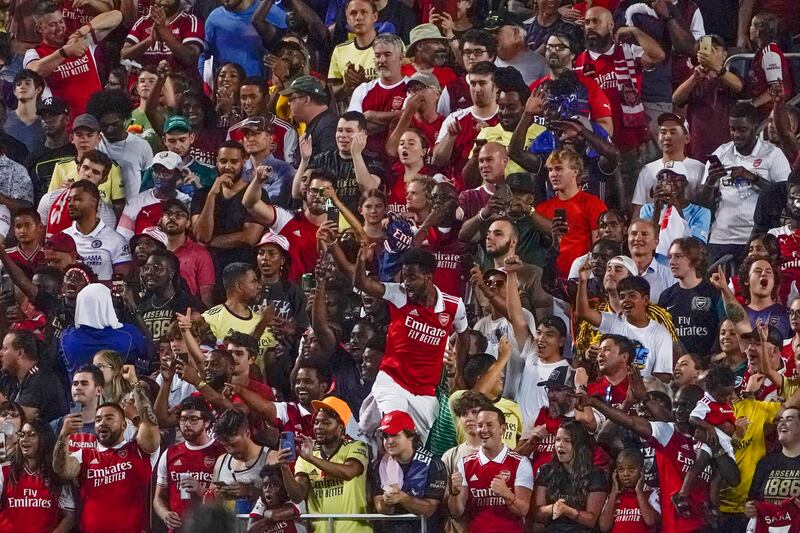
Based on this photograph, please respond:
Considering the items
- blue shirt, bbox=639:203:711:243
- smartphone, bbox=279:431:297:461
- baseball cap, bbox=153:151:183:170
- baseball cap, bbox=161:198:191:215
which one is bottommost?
smartphone, bbox=279:431:297:461

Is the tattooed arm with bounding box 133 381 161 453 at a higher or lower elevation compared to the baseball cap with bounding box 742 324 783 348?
lower

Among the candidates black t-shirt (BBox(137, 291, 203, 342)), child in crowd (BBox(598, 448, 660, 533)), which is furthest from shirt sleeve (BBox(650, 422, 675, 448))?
black t-shirt (BBox(137, 291, 203, 342))

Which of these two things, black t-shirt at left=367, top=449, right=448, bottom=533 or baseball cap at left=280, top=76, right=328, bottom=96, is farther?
baseball cap at left=280, top=76, right=328, bottom=96

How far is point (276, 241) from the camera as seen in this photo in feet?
44.3

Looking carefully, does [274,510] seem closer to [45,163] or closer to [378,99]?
[378,99]

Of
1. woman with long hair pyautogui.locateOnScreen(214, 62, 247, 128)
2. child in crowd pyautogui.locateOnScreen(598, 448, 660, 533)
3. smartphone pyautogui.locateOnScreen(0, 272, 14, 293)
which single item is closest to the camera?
child in crowd pyautogui.locateOnScreen(598, 448, 660, 533)

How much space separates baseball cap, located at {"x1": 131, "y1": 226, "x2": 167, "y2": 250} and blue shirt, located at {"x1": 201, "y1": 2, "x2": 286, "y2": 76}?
2.20 meters

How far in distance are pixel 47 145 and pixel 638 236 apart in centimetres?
484

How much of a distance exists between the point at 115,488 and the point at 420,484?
200 cm

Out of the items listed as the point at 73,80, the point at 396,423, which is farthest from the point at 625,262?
the point at 73,80

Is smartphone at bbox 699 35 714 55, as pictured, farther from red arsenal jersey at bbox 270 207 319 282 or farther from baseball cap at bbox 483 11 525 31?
red arsenal jersey at bbox 270 207 319 282

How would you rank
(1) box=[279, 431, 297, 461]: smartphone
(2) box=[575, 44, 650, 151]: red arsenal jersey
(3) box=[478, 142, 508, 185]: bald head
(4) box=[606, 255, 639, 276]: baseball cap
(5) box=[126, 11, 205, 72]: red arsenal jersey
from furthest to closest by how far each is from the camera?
(5) box=[126, 11, 205, 72]: red arsenal jersey
(2) box=[575, 44, 650, 151]: red arsenal jersey
(3) box=[478, 142, 508, 185]: bald head
(4) box=[606, 255, 639, 276]: baseball cap
(1) box=[279, 431, 297, 461]: smartphone

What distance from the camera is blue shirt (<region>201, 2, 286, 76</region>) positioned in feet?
51.2

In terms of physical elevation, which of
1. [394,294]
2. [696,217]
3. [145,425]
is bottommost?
[145,425]
